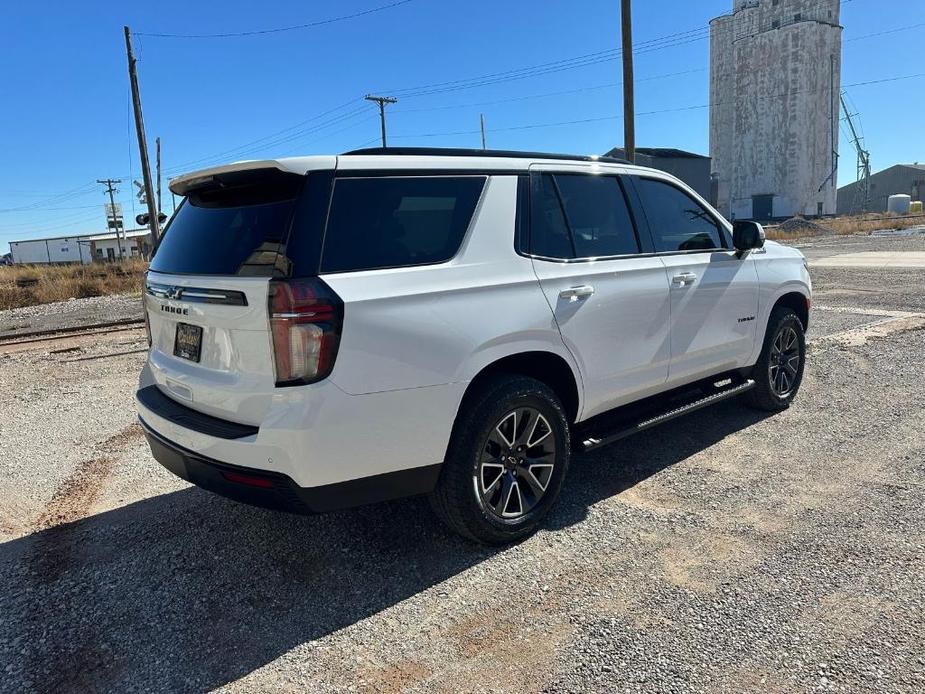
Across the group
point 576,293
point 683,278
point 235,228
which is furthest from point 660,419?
point 235,228

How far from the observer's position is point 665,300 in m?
4.09

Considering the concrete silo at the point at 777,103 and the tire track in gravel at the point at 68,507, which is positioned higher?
the concrete silo at the point at 777,103

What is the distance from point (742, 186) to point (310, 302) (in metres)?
79.4

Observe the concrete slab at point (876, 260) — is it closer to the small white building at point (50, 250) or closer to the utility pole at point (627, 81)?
the utility pole at point (627, 81)

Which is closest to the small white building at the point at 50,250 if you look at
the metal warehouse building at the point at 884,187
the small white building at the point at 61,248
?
the small white building at the point at 61,248

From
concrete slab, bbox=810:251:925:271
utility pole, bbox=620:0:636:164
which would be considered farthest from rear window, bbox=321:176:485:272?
concrete slab, bbox=810:251:925:271

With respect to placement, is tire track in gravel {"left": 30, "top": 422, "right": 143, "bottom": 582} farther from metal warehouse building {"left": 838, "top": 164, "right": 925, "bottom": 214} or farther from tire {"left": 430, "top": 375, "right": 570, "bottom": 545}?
metal warehouse building {"left": 838, "top": 164, "right": 925, "bottom": 214}

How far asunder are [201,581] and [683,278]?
327 cm

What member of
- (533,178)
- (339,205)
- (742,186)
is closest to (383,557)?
(339,205)

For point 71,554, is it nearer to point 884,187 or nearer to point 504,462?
point 504,462

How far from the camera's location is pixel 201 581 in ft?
10.3

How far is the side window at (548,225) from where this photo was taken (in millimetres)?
3484

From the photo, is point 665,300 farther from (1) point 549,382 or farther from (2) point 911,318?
(2) point 911,318

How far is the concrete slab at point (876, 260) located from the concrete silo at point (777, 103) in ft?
174
